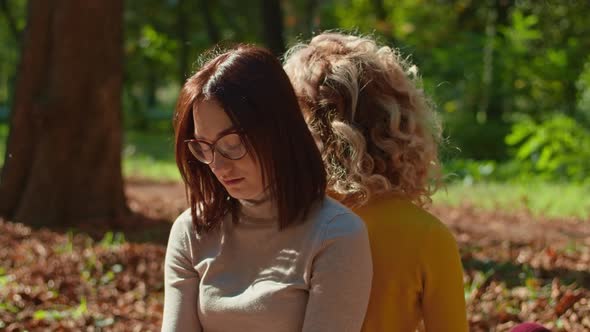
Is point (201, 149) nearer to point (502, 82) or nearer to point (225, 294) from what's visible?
point (225, 294)

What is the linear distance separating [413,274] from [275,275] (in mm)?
415

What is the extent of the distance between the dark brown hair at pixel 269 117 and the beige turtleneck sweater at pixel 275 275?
68 millimetres

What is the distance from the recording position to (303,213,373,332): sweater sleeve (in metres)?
2.12

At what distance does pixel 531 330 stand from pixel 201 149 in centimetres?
111

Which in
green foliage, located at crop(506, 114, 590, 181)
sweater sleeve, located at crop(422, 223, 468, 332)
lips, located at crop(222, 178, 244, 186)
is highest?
lips, located at crop(222, 178, 244, 186)

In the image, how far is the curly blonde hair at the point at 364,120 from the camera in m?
2.52

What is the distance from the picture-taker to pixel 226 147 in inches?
85.4

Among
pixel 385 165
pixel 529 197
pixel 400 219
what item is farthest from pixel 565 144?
pixel 400 219

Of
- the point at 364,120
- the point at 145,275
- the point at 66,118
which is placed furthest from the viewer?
the point at 66,118

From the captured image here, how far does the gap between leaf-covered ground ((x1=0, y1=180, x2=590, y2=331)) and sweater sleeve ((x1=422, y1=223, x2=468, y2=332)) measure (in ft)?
6.65

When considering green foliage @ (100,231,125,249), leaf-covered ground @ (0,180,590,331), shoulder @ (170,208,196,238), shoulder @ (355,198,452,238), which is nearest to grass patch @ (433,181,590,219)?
leaf-covered ground @ (0,180,590,331)

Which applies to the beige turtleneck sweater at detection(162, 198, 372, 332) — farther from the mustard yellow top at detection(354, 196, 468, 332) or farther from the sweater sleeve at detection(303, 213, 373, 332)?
the mustard yellow top at detection(354, 196, 468, 332)

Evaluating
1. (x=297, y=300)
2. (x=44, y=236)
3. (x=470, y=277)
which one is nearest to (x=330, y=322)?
(x=297, y=300)

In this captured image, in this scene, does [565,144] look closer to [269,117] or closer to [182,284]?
[182,284]
